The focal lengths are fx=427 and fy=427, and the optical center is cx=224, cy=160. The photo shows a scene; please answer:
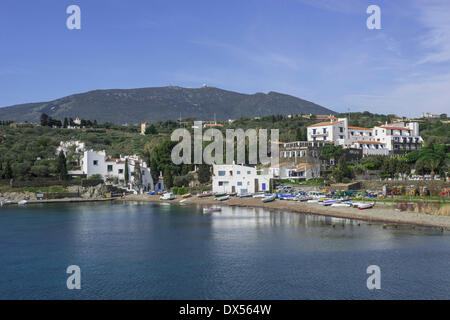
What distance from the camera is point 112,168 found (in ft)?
225

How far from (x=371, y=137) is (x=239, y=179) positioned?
27.0 m

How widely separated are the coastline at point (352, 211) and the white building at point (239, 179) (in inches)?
123

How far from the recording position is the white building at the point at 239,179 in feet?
190

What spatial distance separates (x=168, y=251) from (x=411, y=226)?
1893 centimetres

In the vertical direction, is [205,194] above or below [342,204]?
below

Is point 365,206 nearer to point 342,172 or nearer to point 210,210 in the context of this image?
point 342,172

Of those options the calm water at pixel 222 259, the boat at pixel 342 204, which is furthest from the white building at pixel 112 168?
the boat at pixel 342 204

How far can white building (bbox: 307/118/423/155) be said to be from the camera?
68.2 m

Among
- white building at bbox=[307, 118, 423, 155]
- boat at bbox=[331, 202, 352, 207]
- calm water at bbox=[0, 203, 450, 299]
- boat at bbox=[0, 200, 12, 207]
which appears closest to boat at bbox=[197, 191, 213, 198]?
calm water at bbox=[0, 203, 450, 299]

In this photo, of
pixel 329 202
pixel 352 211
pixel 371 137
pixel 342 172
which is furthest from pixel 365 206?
pixel 371 137

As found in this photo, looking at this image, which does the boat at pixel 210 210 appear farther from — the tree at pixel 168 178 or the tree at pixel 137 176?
the tree at pixel 137 176

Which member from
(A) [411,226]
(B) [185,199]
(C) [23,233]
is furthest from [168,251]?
(B) [185,199]

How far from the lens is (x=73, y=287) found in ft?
65.6
